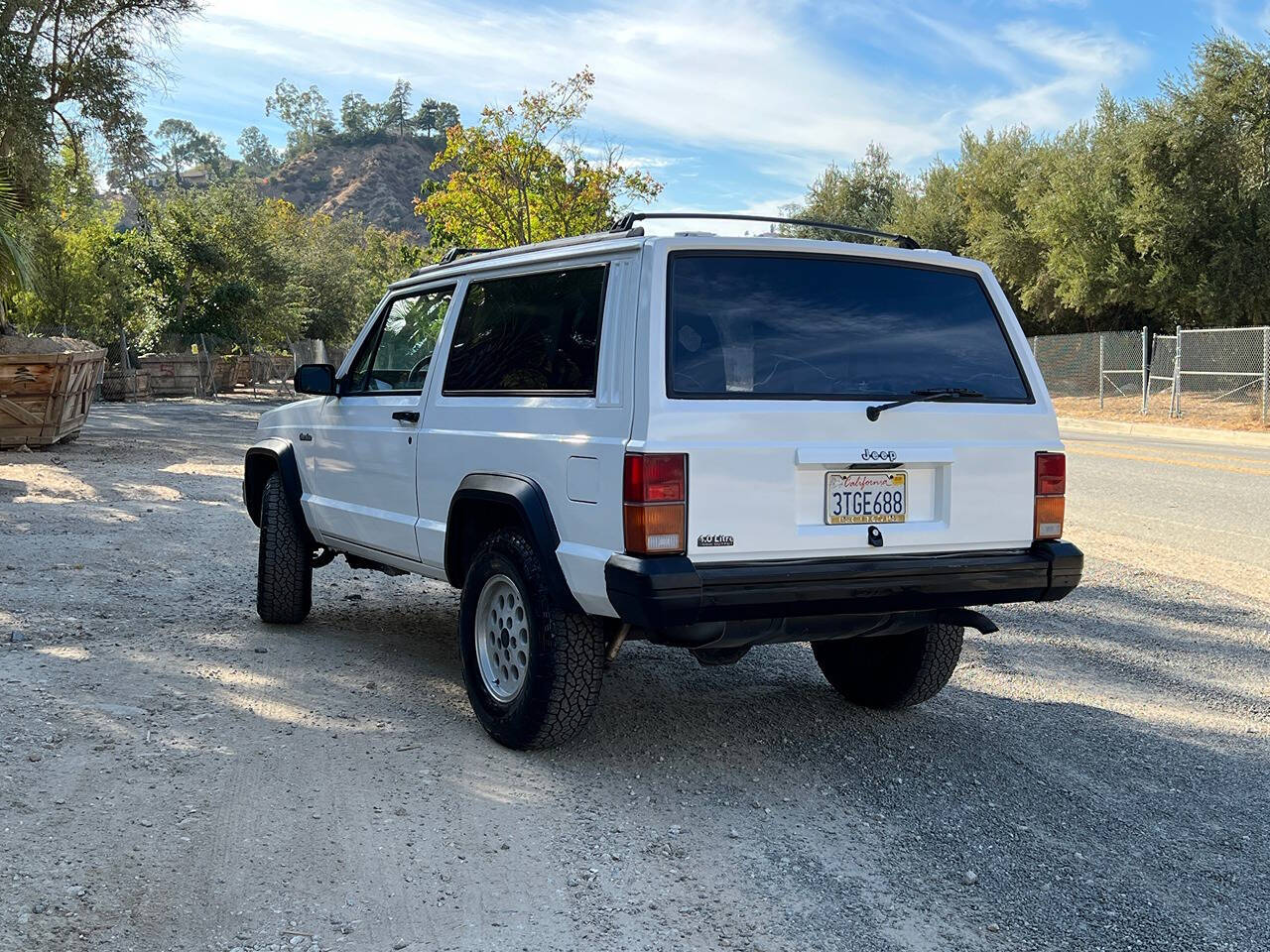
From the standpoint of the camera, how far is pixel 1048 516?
4.83 meters

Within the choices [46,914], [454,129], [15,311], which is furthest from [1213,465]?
[15,311]

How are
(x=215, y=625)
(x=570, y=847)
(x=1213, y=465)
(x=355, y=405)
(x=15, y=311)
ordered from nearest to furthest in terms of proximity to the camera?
(x=570, y=847) → (x=355, y=405) → (x=215, y=625) → (x=1213, y=465) → (x=15, y=311)

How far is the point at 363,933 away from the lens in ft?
10.9

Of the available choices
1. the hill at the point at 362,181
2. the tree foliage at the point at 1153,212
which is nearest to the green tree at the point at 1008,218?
the tree foliage at the point at 1153,212

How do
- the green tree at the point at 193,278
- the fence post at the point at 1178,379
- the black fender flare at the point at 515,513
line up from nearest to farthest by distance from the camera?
the black fender flare at the point at 515,513, the fence post at the point at 1178,379, the green tree at the point at 193,278

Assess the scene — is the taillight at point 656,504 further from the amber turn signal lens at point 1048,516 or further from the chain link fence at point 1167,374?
the chain link fence at point 1167,374

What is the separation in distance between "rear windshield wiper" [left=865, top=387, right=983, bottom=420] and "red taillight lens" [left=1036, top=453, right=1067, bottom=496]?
1.22 feet

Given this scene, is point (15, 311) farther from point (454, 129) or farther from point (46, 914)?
point (46, 914)

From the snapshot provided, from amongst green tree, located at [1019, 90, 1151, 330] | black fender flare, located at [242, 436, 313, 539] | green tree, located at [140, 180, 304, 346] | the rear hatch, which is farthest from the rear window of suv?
green tree, located at [140, 180, 304, 346]

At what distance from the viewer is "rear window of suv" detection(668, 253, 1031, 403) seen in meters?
4.42

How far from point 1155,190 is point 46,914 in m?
34.5

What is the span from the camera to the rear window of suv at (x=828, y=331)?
4.42 metres

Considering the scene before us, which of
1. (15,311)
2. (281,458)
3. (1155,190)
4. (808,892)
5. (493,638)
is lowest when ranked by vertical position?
(808,892)

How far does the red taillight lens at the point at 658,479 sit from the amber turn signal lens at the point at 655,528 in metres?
0.03
